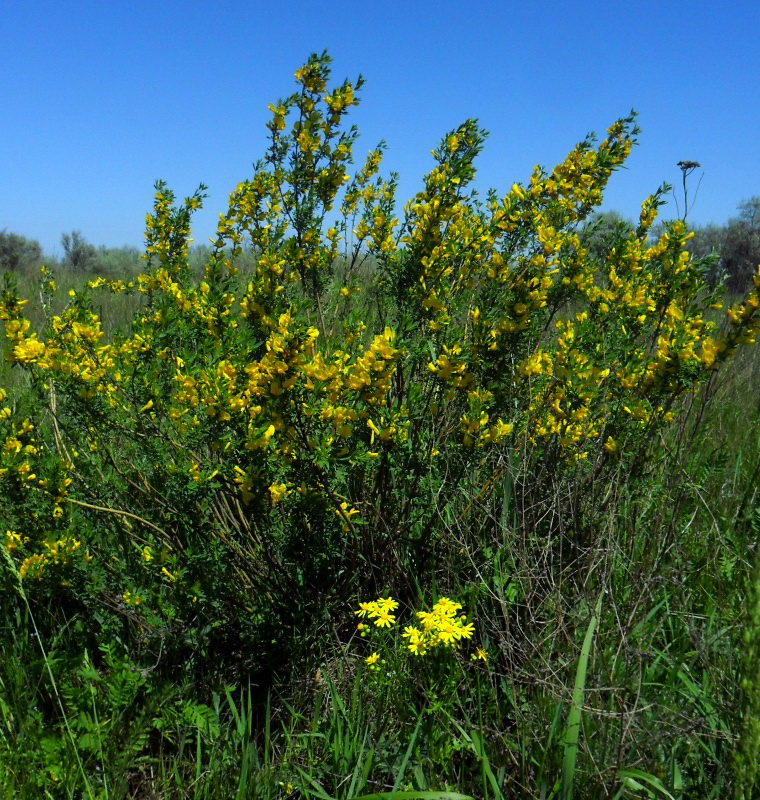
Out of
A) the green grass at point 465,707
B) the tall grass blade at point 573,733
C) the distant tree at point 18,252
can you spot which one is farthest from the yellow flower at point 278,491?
A: the distant tree at point 18,252

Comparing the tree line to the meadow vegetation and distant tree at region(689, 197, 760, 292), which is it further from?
the meadow vegetation

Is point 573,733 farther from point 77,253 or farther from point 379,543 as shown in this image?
point 77,253

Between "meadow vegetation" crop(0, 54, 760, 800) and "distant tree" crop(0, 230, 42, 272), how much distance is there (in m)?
12.3

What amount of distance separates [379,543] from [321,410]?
0.71 metres

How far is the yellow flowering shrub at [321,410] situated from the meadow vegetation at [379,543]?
1 centimetres

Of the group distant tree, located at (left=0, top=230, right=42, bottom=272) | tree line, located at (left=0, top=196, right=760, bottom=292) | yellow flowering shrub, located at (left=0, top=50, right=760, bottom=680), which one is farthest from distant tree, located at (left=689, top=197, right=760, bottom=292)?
distant tree, located at (left=0, top=230, right=42, bottom=272)

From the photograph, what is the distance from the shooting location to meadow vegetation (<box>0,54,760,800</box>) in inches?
61.5

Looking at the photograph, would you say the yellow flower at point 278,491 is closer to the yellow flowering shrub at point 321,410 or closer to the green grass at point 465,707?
the yellow flowering shrub at point 321,410

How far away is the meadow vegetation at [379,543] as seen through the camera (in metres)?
1.56

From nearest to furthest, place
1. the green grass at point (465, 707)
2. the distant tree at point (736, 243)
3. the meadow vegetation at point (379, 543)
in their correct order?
the green grass at point (465, 707), the meadow vegetation at point (379, 543), the distant tree at point (736, 243)

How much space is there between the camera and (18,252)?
45.0 ft

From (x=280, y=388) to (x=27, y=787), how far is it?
1.20 m

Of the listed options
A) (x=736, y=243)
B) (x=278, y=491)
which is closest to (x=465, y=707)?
(x=278, y=491)

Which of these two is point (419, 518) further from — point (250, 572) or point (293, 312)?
point (293, 312)
